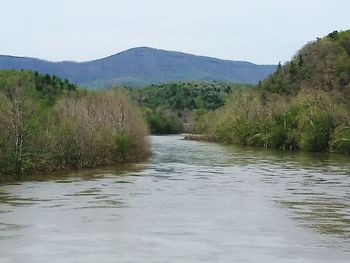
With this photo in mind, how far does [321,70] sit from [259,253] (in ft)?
314

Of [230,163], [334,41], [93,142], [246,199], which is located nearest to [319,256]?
[246,199]

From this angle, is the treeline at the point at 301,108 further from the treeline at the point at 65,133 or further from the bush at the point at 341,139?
the treeline at the point at 65,133

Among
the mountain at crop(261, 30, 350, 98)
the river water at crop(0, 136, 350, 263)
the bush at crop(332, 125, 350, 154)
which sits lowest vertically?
the river water at crop(0, 136, 350, 263)

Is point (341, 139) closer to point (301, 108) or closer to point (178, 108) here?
point (301, 108)

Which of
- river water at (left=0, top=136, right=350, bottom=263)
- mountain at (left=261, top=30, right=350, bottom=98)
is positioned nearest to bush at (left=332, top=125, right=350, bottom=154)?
river water at (left=0, top=136, right=350, bottom=263)

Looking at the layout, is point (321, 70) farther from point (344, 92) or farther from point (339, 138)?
point (339, 138)

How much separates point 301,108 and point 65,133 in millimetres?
43416

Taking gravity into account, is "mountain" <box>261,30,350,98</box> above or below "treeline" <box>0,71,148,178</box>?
above

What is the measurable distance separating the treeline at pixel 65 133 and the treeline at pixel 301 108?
2512cm

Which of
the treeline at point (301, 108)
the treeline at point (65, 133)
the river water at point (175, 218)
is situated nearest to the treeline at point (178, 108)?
the treeline at point (301, 108)

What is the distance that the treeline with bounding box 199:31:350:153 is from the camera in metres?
73.2

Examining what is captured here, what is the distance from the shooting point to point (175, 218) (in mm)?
23859

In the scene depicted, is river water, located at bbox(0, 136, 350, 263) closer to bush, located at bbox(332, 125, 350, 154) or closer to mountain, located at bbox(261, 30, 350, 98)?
bush, located at bbox(332, 125, 350, 154)

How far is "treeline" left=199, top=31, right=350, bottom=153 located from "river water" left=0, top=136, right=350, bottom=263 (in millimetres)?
31503
